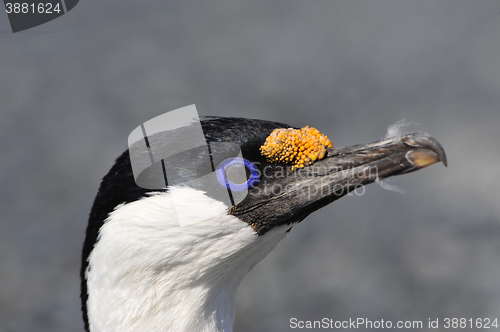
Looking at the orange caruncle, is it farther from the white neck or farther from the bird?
the white neck

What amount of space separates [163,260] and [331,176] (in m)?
0.62

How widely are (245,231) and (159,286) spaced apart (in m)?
0.35

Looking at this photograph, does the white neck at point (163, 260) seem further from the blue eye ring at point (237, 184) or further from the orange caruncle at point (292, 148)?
the orange caruncle at point (292, 148)

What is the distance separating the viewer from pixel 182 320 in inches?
55.6

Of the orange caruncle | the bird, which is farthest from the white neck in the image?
the orange caruncle

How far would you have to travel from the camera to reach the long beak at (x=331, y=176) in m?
1.29

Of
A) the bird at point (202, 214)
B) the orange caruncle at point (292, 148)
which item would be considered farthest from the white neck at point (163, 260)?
the orange caruncle at point (292, 148)

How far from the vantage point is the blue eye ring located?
51.7 inches

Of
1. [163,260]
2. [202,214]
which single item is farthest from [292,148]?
[163,260]

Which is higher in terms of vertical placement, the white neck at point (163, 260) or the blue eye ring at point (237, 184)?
the blue eye ring at point (237, 184)

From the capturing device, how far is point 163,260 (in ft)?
4.29

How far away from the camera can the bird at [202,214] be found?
4.20ft

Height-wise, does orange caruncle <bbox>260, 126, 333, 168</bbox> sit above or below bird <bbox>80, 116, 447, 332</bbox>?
above

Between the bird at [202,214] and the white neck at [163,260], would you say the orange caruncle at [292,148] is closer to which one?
the bird at [202,214]
